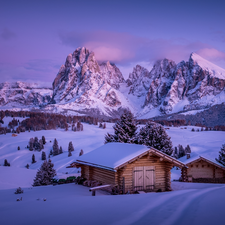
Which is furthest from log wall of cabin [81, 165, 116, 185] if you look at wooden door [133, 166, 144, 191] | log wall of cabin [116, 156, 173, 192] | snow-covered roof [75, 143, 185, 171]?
wooden door [133, 166, 144, 191]

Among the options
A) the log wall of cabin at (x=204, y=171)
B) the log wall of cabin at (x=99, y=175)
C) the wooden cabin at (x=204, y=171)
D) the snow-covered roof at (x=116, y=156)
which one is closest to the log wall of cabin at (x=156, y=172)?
the log wall of cabin at (x=99, y=175)

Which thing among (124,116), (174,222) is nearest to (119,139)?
(124,116)

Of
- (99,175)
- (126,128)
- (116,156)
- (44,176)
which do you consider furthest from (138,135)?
(116,156)

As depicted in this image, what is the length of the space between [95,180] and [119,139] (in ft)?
39.9

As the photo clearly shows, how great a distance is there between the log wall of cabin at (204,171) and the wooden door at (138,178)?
13.4 metres

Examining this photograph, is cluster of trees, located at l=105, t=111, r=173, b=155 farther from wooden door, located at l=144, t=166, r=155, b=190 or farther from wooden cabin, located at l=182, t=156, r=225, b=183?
wooden door, located at l=144, t=166, r=155, b=190

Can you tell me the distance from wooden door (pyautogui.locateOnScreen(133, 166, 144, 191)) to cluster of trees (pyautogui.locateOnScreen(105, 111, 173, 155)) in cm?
1326

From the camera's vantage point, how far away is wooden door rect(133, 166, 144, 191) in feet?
51.4

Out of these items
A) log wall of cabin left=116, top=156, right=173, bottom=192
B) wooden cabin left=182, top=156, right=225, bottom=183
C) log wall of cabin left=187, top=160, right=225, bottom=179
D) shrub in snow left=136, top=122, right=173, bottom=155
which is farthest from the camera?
shrub in snow left=136, top=122, right=173, bottom=155

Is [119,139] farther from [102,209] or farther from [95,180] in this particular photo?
[102,209]

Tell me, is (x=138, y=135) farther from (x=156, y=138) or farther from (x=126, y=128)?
(x=156, y=138)

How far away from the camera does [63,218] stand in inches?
317

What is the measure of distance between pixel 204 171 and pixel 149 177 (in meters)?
14.4

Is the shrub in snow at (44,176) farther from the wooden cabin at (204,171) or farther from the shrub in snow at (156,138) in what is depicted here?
the wooden cabin at (204,171)
